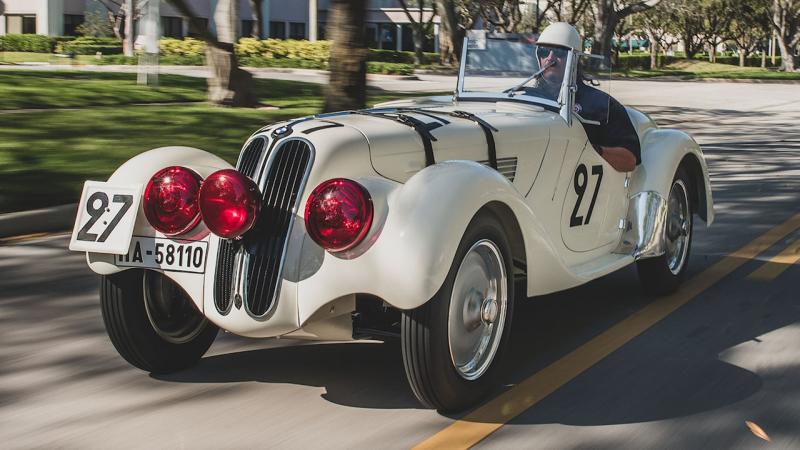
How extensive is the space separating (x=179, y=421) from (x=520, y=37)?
352 cm

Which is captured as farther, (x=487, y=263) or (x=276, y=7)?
(x=276, y=7)

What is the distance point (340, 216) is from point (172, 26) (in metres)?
64.9

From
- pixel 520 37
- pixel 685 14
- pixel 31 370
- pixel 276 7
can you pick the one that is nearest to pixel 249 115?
pixel 520 37

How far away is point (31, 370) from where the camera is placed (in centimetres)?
519

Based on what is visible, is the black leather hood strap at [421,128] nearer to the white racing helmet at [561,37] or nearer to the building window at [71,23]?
the white racing helmet at [561,37]

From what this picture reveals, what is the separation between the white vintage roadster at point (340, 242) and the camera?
4.26 metres

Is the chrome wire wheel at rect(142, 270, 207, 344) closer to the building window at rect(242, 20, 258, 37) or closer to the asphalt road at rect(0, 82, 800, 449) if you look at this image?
the asphalt road at rect(0, 82, 800, 449)

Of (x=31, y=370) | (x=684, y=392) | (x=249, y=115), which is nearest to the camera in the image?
(x=684, y=392)

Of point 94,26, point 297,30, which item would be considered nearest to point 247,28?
point 297,30

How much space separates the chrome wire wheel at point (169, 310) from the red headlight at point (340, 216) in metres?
0.93

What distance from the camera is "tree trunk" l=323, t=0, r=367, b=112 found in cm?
1238

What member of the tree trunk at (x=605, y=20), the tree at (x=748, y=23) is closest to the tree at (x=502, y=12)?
the tree trunk at (x=605, y=20)

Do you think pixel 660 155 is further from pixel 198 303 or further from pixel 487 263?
pixel 198 303

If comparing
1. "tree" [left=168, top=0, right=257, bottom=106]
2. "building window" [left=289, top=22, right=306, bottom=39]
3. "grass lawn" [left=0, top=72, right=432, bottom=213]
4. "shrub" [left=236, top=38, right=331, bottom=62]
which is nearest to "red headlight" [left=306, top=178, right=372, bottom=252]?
"grass lawn" [left=0, top=72, right=432, bottom=213]
